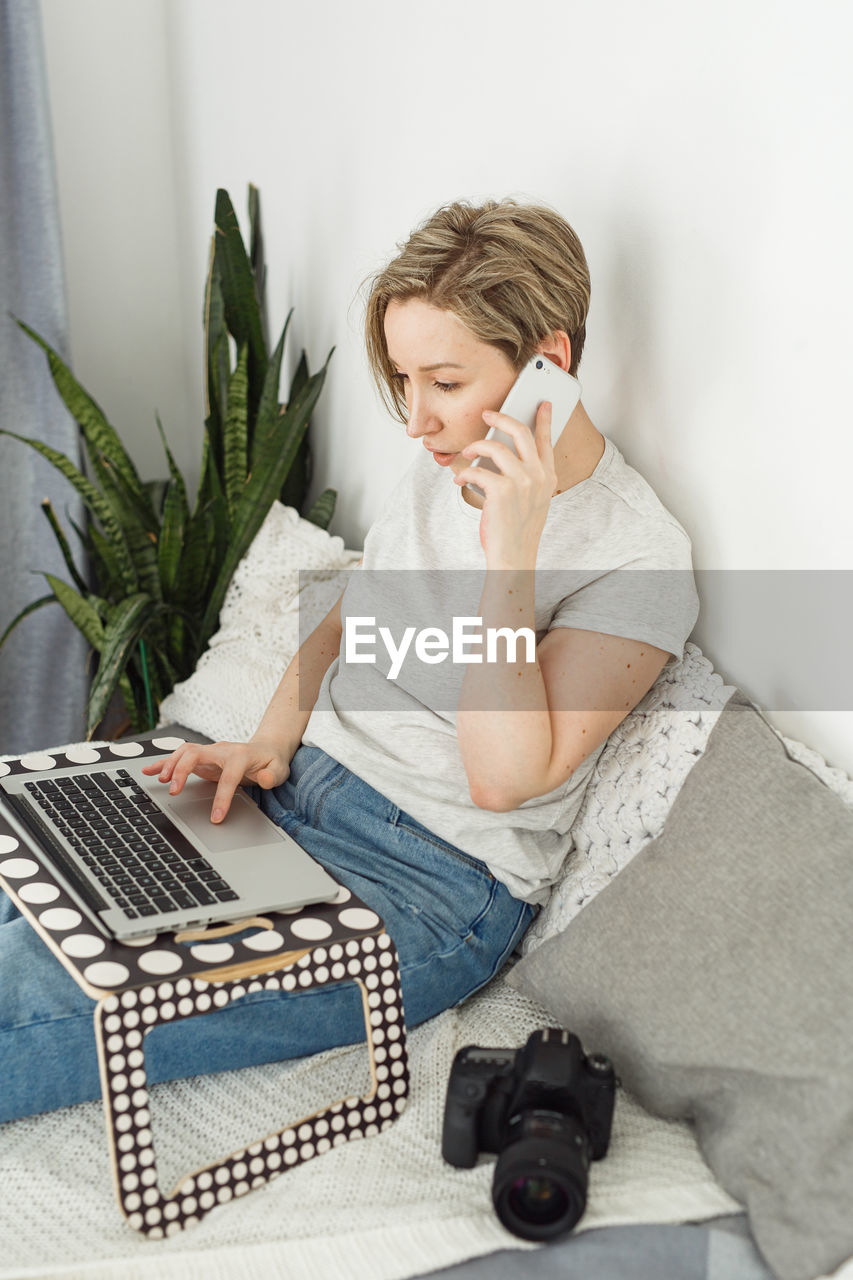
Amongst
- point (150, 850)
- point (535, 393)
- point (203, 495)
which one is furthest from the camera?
point (203, 495)

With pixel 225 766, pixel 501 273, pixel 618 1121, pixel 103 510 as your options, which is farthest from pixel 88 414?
pixel 618 1121

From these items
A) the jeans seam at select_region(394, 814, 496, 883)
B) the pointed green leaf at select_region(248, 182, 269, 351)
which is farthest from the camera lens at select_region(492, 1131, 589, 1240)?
the pointed green leaf at select_region(248, 182, 269, 351)

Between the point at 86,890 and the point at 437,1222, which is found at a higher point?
the point at 86,890

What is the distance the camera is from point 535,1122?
896mm

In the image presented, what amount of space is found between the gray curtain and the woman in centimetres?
129

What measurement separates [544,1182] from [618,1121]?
18cm

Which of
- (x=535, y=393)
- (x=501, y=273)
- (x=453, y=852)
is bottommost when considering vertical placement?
(x=453, y=852)

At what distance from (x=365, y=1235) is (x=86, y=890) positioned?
15.6 inches

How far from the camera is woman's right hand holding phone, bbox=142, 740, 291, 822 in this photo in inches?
50.2

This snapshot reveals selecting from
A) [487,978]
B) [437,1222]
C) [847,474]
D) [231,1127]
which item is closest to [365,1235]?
[437,1222]

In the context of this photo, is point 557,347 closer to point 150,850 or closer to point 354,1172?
point 150,850

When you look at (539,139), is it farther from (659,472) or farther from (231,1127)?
(231,1127)

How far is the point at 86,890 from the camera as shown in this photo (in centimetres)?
103

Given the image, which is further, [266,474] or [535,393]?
[266,474]
